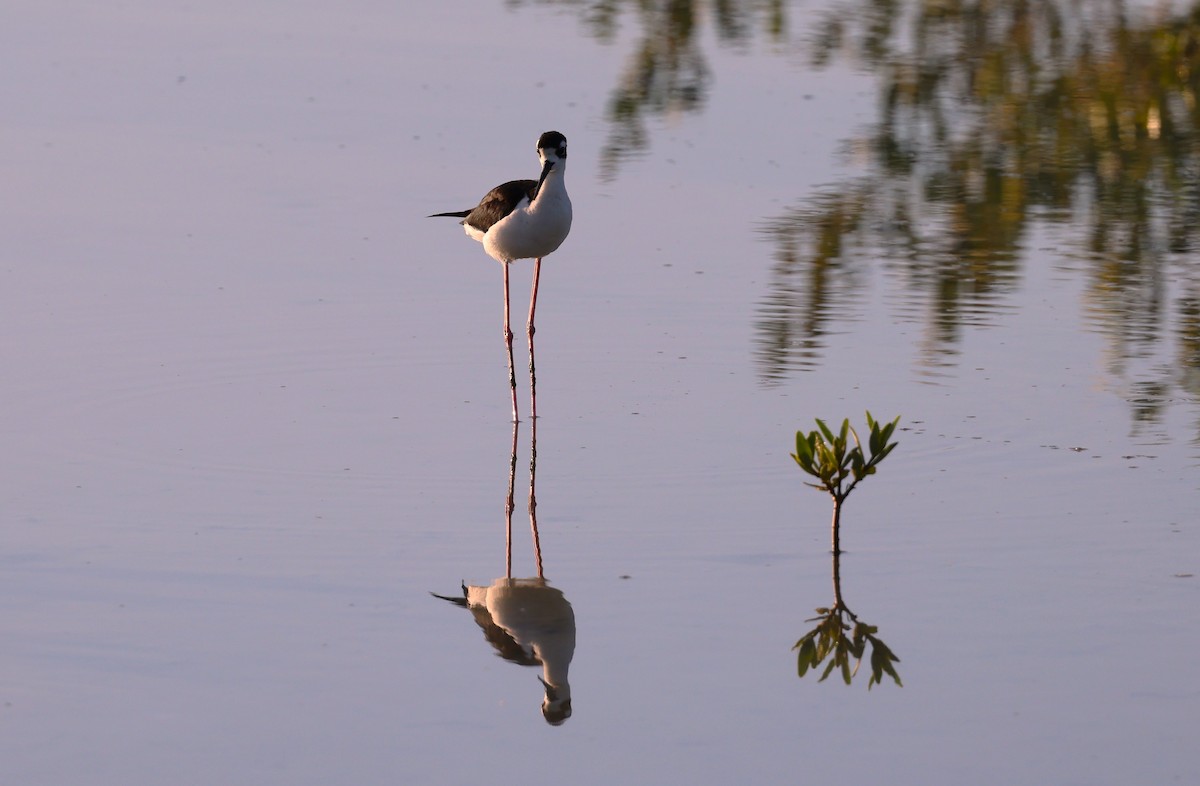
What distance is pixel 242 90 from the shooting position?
14.2 m

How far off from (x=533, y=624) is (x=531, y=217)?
306 cm

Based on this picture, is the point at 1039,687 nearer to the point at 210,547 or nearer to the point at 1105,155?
the point at 210,547

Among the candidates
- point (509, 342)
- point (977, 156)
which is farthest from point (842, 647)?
point (977, 156)

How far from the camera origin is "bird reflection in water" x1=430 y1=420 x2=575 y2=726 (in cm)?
481

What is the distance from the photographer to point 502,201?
27.0 ft

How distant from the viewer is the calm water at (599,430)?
4.61 metres

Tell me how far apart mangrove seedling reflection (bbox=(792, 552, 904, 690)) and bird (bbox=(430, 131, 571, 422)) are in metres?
2.63

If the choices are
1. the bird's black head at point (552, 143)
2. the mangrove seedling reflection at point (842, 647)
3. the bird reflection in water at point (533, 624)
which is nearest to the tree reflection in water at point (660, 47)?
the bird's black head at point (552, 143)

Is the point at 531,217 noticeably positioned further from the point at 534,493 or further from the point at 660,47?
the point at 660,47

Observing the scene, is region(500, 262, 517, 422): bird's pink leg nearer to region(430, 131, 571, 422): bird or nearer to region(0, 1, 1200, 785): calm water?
region(430, 131, 571, 422): bird

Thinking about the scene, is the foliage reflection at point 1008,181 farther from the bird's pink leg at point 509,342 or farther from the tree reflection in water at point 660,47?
the bird's pink leg at point 509,342

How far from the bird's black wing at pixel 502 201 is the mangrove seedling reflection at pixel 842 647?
3.30 meters

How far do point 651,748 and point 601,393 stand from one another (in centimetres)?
333

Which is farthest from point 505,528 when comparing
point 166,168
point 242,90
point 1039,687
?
point 242,90
